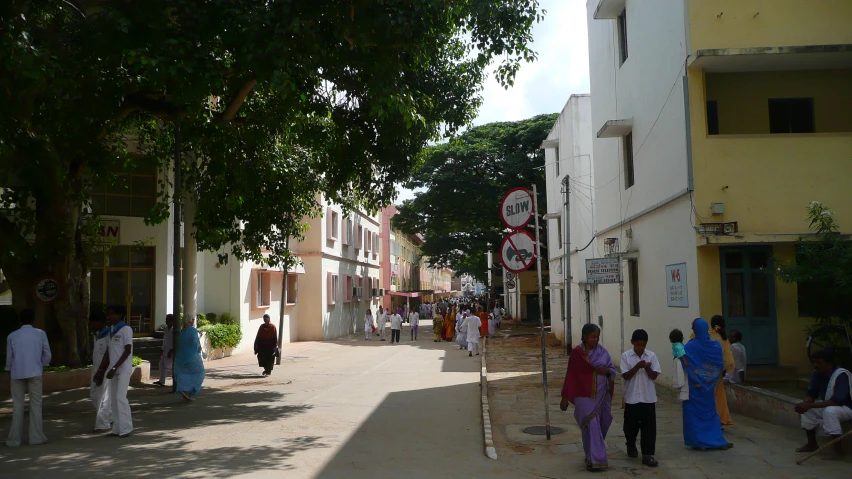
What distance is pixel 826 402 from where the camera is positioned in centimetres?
736

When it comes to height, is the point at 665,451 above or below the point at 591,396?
below

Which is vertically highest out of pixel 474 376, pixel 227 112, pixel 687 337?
pixel 227 112

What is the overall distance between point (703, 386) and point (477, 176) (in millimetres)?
29717

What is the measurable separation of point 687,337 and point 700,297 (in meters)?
1.01

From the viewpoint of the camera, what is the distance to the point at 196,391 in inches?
489

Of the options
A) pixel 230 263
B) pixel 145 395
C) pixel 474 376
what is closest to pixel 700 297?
pixel 474 376

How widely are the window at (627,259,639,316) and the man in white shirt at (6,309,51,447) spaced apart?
37.7ft

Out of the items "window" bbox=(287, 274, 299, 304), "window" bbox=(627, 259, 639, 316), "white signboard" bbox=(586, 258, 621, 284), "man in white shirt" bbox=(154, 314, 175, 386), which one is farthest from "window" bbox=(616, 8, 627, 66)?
"window" bbox=(287, 274, 299, 304)

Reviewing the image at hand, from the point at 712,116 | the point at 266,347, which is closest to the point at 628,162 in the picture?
the point at 712,116

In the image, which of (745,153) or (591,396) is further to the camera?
(745,153)

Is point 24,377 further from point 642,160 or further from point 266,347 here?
point 642,160

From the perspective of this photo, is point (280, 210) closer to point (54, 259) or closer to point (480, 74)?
point (54, 259)

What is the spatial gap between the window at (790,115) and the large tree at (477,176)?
75.3ft

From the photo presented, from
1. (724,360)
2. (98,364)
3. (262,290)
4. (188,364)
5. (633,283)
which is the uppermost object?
(262,290)
